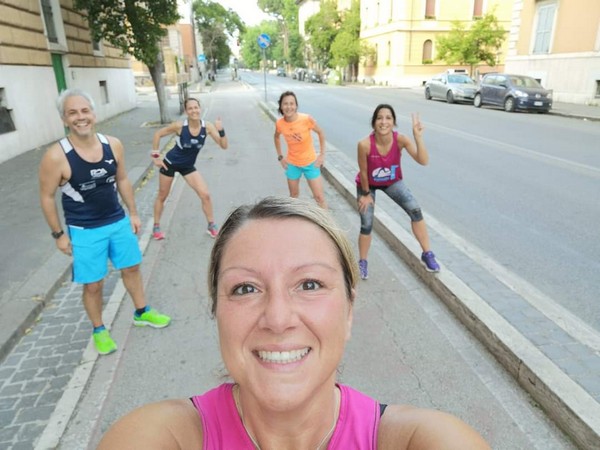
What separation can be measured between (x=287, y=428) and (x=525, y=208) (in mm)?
6854

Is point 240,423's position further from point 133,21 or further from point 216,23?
point 216,23

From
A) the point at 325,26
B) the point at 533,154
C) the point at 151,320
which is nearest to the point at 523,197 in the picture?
the point at 533,154

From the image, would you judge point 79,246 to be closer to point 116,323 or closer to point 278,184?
point 116,323

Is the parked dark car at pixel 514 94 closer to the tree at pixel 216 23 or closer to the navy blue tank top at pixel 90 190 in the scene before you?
the tree at pixel 216 23

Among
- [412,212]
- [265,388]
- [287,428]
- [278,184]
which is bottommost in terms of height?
[278,184]

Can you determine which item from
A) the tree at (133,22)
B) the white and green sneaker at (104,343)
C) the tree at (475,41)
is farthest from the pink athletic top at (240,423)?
the tree at (475,41)

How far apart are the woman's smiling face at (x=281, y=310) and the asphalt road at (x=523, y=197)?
3538 millimetres

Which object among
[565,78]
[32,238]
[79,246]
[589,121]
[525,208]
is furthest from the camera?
[565,78]

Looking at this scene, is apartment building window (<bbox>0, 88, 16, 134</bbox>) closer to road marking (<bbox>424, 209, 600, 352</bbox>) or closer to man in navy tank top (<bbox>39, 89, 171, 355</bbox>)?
man in navy tank top (<bbox>39, 89, 171, 355</bbox>)

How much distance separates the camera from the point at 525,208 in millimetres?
7070

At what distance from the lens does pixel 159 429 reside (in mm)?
1377

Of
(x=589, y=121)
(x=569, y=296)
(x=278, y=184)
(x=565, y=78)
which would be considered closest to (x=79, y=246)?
(x=569, y=296)

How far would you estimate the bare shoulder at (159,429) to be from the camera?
4.44ft

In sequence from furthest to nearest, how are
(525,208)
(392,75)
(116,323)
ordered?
(392,75) < (525,208) < (116,323)
